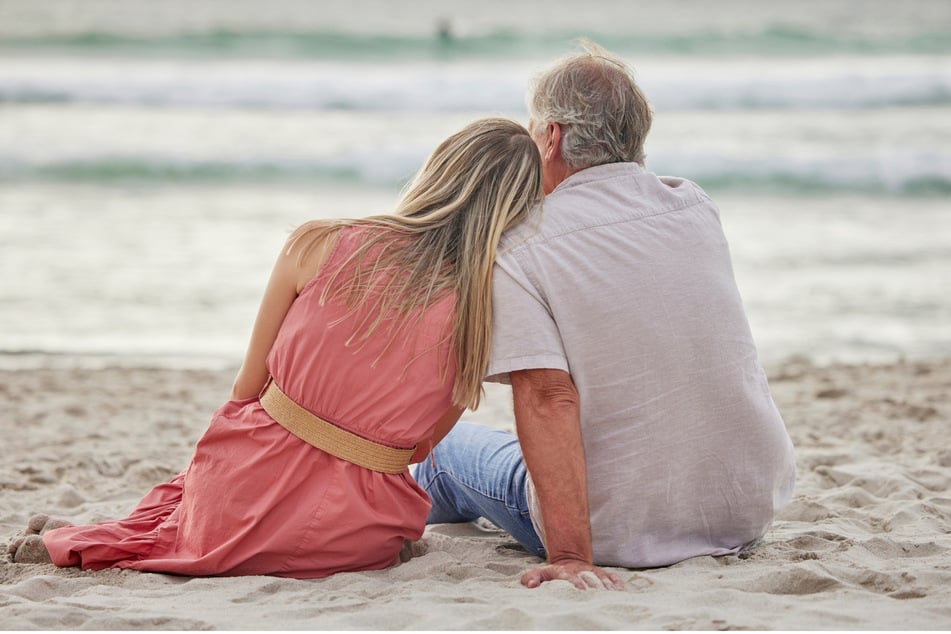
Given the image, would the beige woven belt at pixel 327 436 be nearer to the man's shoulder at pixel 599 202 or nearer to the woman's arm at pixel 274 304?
the woman's arm at pixel 274 304

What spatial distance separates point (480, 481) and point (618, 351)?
71 centimetres

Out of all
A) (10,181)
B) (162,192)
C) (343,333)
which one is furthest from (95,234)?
(343,333)

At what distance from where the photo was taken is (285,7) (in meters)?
22.8

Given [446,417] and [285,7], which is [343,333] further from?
[285,7]

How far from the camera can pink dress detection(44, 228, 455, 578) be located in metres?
2.47

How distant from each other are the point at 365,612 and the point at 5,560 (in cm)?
109

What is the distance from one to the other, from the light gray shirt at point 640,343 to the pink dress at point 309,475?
239 mm

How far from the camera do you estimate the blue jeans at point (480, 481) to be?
282 centimetres

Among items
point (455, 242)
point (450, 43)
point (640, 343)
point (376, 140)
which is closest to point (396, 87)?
point (376, 140)

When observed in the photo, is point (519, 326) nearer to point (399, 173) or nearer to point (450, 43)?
point (399, 173)

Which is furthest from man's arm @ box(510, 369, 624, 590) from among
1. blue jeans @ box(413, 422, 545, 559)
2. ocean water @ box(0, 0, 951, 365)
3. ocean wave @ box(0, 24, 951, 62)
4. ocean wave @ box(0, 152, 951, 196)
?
ocean wave @ box(0, 24, 951, 62)

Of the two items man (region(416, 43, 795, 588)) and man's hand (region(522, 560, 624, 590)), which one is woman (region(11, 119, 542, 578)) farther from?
man's hand (region(522, 560, 624, 590))

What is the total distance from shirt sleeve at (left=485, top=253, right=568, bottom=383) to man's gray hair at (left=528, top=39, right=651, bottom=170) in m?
0.35

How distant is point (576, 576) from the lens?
8.04 ft
